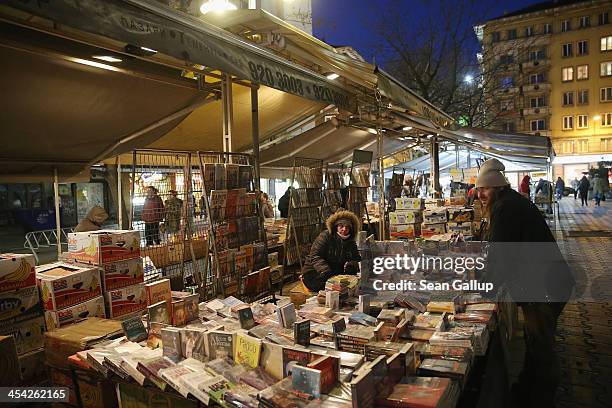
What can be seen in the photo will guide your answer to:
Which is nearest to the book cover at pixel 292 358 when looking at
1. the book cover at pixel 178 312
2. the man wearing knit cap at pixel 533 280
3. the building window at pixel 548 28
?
the book cover at pixel 178 312

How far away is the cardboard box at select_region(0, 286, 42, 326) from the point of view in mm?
3605

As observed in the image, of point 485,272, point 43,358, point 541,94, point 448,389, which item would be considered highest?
point 541,94

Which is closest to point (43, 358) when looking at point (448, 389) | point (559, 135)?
point (448, 389)

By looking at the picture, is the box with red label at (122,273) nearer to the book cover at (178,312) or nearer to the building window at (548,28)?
A: the book cover at (178,312)

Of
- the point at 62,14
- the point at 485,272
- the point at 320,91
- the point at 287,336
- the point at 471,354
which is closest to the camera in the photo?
the point at 62,14

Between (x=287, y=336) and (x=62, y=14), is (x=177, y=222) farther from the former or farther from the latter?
(x=62, y=14)

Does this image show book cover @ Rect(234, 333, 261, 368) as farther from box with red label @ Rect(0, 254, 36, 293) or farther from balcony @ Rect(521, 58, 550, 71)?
balcony @ Rect(521, 58, 550, 71)

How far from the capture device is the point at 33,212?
60.4ft

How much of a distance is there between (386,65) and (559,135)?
114 ft

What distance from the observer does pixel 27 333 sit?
377 cm

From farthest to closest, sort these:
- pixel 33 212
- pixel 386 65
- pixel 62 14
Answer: pixel 386 65
pixel 33 212
pixel 62 14

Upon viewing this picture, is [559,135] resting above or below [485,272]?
above

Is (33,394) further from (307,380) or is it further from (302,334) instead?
(307,380)

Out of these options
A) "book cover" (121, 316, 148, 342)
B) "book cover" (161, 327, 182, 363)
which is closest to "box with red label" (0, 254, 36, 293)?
"book cover" (121, 316, 148, 342)
